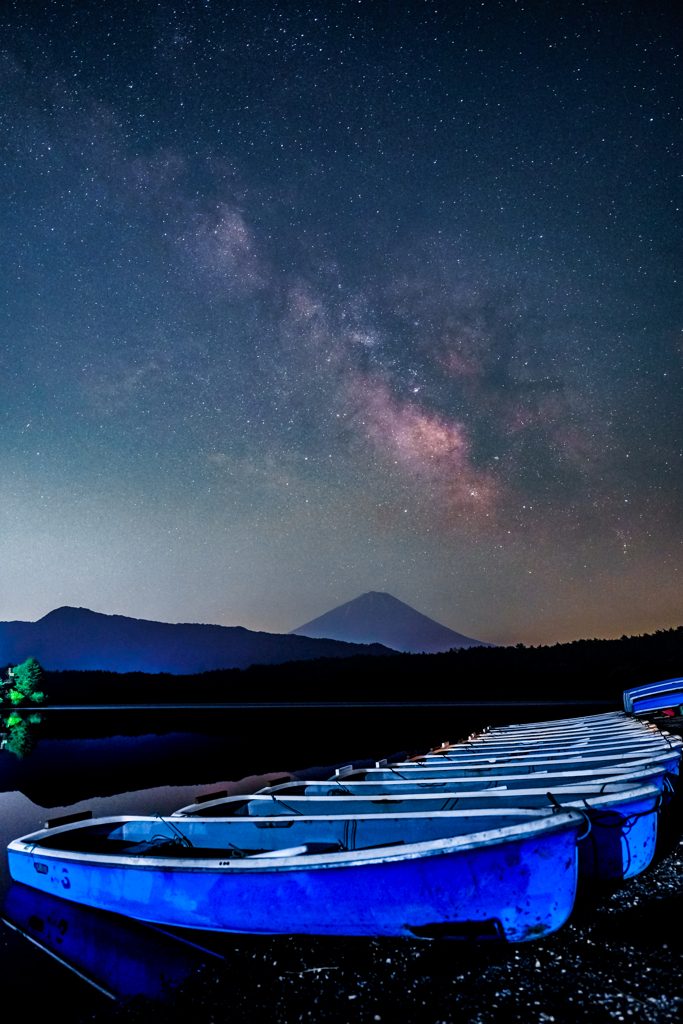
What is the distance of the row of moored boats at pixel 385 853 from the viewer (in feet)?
15.9

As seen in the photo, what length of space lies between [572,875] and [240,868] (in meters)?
3.15

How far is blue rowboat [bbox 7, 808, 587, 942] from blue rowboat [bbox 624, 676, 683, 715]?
16673mm

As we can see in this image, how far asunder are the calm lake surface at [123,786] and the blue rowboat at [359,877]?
13.5 inches

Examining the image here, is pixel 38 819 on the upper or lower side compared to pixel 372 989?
lower

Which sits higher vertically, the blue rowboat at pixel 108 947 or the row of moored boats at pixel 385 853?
the row of moored boats at pixel 385 853

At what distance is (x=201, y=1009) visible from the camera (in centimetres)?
472

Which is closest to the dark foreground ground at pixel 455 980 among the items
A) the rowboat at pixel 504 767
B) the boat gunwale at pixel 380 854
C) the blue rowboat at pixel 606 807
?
the blue rowboat at pixel 606 807

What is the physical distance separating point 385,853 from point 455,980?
1.03 meters

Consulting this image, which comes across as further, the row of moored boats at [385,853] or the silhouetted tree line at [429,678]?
the silhouetted tree line at [429,678]

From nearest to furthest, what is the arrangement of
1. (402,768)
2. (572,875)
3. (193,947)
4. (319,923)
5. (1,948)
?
(572,875), (319,923), (193,947), (1,948), (402,768)

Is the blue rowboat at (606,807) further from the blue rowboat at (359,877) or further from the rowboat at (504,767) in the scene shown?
the rowboat at (504,767)

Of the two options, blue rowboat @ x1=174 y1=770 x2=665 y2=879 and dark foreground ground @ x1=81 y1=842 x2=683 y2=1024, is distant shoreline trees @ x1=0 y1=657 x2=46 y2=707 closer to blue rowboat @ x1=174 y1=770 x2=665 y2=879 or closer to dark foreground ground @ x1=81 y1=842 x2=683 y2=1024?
blue rowboat @ x1=174 y1=770 x2=665 y2=879

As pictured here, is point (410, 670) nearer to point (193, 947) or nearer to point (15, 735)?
point (15, 735)

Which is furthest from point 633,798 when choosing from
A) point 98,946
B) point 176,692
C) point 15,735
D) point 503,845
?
point 176,692
